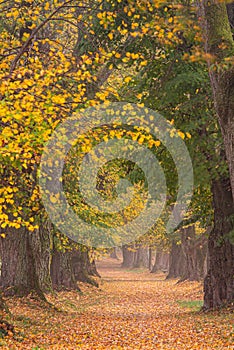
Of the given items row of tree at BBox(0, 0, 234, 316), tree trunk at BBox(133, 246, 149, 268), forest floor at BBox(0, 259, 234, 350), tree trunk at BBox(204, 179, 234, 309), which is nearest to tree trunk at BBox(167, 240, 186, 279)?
tree trunk at BBox(133, 246, 149, 268)

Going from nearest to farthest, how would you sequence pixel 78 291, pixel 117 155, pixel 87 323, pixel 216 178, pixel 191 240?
pixel 216 178 → pixel 87 323 → pixel 117 155 → pixel 78 291 → pixel 191 240

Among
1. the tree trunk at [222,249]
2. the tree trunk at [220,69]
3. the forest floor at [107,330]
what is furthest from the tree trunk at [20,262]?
the tree trunk at [220,69]

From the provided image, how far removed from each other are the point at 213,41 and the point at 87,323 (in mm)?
9769

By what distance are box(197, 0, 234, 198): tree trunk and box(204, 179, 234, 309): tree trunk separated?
667cm

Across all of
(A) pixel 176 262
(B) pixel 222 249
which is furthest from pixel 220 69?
(A) pixel 176 262

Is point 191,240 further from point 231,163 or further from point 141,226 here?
point 231,163

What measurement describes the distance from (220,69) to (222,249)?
8171 mm

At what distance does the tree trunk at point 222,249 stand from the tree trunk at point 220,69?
667cm

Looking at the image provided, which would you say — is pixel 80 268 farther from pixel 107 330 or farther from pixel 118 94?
pixel 118 94

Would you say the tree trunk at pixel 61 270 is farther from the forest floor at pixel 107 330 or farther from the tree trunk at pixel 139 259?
the tree trunk at pixel 139 259

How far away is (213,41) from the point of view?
11.1 meters

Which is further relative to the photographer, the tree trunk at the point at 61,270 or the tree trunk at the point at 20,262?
the tree trunk at the point at 61,270

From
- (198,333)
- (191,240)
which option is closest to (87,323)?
(198,333)

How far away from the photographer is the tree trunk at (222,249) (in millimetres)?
17314
